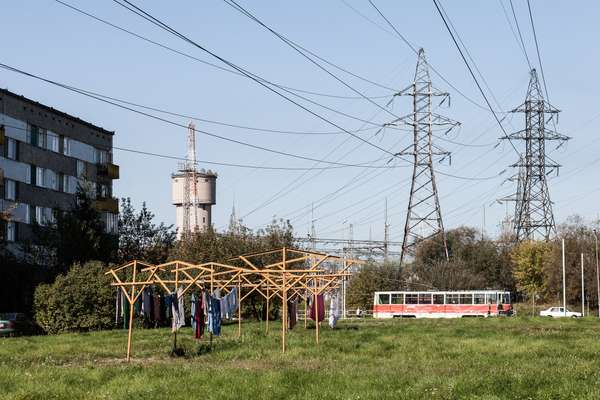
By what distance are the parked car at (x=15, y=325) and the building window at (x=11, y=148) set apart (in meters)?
21.2

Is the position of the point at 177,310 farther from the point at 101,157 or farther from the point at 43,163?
the point at 101,157

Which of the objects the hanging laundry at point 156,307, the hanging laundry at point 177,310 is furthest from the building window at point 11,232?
the hanging laundry at point 177,310

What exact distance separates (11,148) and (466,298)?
41519 millimetres

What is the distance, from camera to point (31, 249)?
7469 centimetres

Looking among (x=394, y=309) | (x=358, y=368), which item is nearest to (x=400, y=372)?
(x=358, y=368)

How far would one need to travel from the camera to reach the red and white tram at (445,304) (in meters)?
94.4

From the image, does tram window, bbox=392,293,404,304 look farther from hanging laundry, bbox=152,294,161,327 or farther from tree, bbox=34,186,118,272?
hanging laundry, bbox=152,294,161,327

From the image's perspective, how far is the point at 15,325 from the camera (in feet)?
180

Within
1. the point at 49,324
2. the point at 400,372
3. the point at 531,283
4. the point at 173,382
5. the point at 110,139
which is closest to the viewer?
the point at 173,382

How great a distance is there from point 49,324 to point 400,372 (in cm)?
3758

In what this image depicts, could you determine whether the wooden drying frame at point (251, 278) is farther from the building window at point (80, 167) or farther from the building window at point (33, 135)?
the building window at point (80, 167)

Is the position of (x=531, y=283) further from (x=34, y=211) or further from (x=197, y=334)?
(x=197, y=334)

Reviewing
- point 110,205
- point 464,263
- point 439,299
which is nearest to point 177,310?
point 110,205

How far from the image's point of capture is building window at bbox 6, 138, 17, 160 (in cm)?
7650
